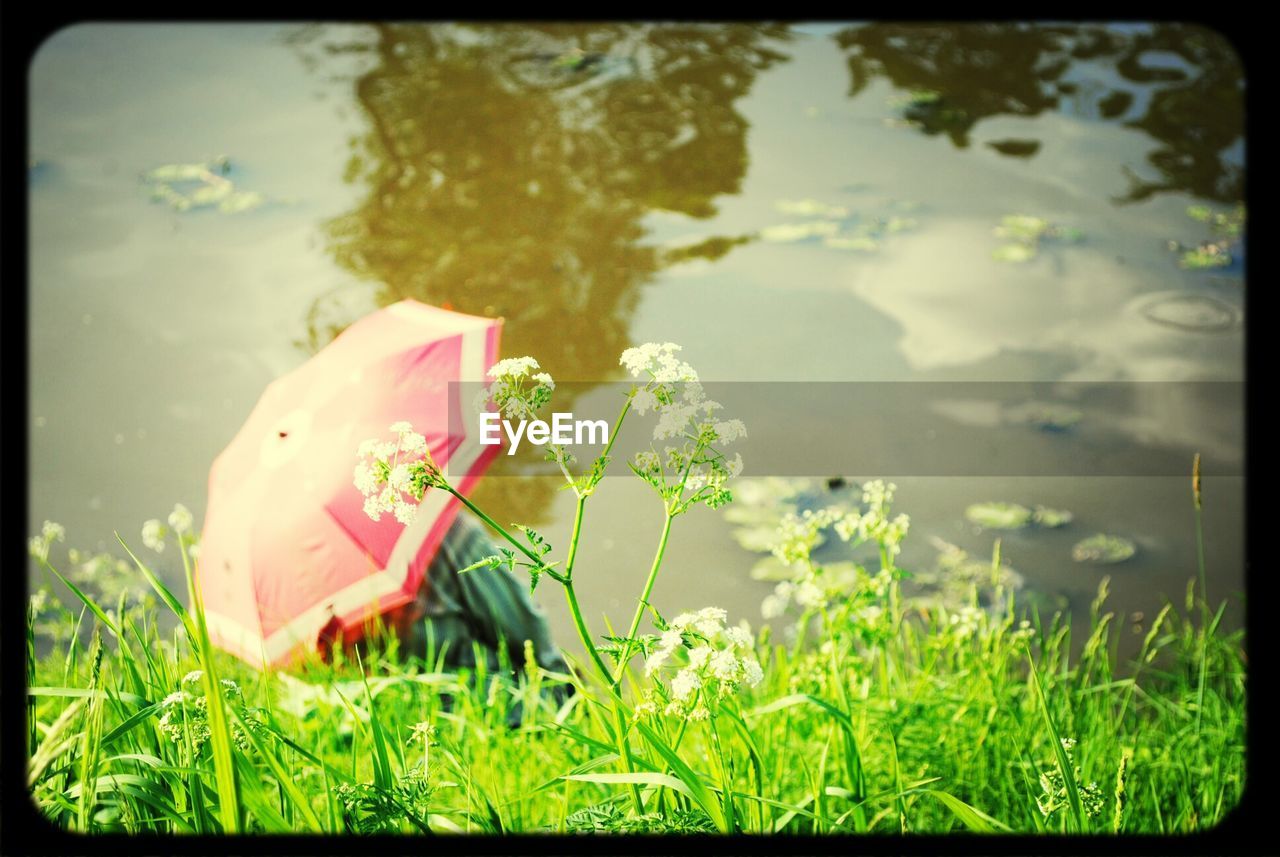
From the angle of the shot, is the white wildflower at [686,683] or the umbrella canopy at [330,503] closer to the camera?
the white wildflower at [686,683]

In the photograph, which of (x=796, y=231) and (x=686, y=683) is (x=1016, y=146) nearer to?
(x=796, y=231)

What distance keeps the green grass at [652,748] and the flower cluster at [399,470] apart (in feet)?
0.95

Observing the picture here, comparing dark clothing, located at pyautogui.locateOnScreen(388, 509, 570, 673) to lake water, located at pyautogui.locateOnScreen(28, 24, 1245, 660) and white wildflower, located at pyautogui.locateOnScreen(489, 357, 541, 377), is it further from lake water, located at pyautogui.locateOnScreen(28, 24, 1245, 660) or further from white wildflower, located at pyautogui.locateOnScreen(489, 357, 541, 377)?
white wildflower, located at pyautogui.locateOnScreen(489, 357, 541, 377)

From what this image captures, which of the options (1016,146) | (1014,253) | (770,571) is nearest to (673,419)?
(770,571)

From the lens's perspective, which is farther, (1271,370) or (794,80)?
(794,80)

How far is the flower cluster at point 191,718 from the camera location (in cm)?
128

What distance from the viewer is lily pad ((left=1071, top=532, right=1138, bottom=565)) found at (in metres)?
2.91

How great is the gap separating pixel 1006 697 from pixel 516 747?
1.01 metres

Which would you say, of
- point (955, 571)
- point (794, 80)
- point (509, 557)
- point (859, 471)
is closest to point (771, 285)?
point (859, 471)

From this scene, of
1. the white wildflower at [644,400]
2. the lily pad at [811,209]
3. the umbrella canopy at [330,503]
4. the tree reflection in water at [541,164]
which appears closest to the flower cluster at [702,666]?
the white wildflower at [644,400]

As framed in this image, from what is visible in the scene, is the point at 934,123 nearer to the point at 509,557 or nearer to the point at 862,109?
the point at 862,109

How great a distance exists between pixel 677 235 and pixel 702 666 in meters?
3.26

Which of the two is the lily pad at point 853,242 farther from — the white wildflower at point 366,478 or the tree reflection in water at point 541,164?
the white wildflower at point 366,478

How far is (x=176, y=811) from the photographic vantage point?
4.23ft
